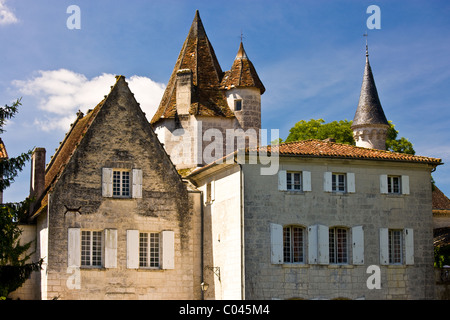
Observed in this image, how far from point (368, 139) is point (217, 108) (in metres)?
13.9

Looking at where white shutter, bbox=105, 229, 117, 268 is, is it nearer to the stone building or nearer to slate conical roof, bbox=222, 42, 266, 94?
the stone building

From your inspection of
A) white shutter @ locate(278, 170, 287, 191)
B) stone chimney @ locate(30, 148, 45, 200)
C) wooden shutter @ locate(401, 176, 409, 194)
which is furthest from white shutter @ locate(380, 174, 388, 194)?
stone chimney @ locate(30, 148, 45, 200)

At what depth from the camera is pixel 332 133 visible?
2213 inches

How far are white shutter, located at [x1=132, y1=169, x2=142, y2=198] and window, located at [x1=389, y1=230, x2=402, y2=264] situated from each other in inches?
411

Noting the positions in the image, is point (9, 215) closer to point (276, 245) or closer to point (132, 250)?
point (132, 250)

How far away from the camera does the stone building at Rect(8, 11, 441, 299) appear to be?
32.4 metres

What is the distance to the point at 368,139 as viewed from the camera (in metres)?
53.0

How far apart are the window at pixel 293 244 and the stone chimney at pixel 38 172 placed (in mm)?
10575

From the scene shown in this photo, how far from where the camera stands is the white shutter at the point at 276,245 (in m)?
32.4

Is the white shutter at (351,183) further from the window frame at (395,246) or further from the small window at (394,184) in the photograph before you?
the window frame at (395,246)

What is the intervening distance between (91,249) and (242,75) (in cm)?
1436

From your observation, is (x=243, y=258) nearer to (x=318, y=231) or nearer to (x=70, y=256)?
(x=318, y=231)
